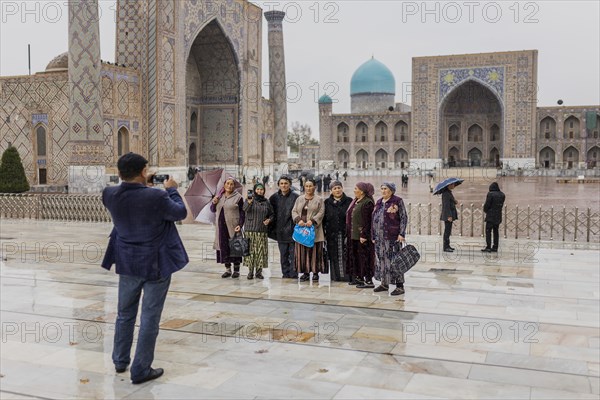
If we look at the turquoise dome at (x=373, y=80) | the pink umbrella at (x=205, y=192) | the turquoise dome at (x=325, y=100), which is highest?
the turquoise dome at (x=373, y=80)

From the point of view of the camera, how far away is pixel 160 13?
22156 millimetres

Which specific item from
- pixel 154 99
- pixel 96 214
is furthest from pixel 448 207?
pixel 154 99

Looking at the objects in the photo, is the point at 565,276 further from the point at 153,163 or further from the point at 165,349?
the point at 153,163

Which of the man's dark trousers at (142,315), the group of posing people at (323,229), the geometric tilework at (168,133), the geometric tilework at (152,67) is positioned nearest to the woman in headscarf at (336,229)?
the group of posing people at (323,229)

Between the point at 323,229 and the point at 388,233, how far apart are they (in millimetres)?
847

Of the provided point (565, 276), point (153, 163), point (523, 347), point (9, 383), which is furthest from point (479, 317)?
point (153, 163)

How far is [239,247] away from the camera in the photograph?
654 centimetres

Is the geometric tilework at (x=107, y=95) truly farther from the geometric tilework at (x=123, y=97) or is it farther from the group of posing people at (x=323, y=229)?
the group of posing people at (x=323, y=229)

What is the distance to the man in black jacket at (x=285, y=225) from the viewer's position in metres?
6.62

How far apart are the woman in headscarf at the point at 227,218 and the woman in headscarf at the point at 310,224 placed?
64 cm

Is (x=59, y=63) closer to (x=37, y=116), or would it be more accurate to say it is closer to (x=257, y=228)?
(x=37, y=116)

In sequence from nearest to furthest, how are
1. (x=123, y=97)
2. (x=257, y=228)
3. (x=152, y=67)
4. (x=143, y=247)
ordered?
(x=143, y=247)
(x=257, y=228)
(x=123, y=97)
(x=152, y=67)

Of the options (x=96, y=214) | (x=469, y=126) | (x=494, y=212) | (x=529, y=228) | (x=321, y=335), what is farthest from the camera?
(x=469, y=126)

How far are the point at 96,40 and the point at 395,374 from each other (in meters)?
16.8
